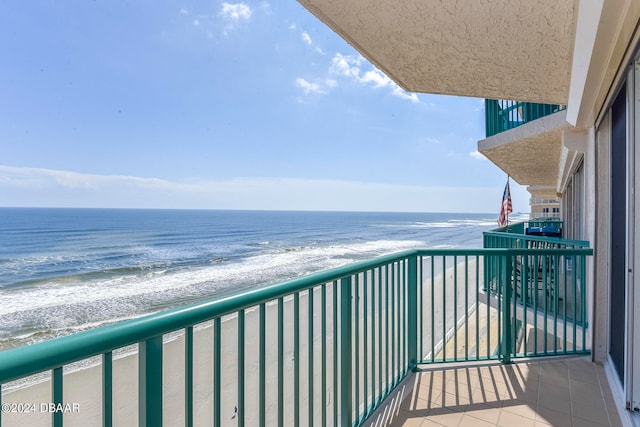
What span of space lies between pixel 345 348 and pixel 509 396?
1.35 m

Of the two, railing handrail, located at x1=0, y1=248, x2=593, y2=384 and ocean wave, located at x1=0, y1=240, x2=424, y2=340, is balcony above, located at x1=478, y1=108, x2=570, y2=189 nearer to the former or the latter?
railing handrail, located at x1=0, y1=248, x2=593, y2=384

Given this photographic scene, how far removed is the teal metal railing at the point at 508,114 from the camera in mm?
4531

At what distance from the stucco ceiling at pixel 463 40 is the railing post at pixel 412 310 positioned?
4.61ft

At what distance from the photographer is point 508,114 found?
5000 millimetres

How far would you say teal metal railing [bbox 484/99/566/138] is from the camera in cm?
453

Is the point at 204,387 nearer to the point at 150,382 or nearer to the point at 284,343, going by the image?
the point at 284,343

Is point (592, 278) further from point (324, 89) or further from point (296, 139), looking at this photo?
point (296, 139)

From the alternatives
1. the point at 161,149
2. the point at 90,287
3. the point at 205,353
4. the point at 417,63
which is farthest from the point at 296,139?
the point at 417,63

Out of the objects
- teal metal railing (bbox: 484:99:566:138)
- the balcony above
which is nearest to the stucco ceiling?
the balcony above

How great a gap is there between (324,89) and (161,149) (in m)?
34.1

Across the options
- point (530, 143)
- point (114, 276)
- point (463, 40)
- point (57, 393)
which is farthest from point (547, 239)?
point (114, 276)

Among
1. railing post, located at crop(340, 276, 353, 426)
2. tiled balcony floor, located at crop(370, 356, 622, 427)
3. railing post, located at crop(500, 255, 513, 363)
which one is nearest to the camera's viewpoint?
railing post, located at crop(340, 276, 353, 426)

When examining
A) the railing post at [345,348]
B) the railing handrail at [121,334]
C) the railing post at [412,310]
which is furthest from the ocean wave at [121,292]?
the railing handrail at [121,334]

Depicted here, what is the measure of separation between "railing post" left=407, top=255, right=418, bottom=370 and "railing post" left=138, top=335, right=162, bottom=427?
1.97m
